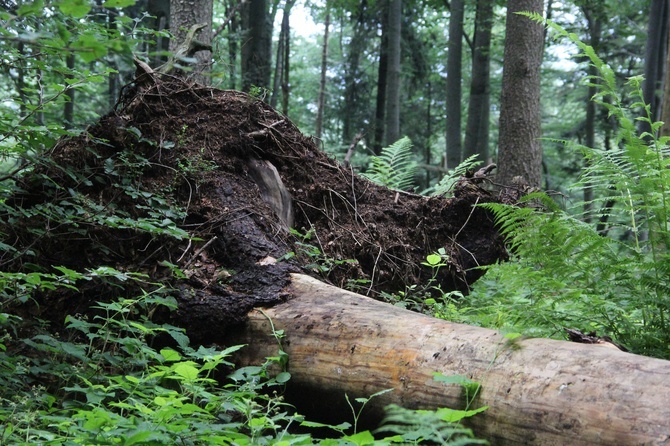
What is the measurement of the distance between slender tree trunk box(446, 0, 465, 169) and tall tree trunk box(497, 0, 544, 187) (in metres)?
6.74

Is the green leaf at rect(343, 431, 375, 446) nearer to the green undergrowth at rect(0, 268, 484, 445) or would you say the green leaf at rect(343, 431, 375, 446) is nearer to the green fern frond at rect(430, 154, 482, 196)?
the green undergrowth at rect(0, 268, 484, 445)

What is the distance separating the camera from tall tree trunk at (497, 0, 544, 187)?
8.92m

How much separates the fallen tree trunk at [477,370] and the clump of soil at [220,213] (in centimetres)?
52

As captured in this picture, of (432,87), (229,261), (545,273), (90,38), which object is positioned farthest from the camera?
(432,87)

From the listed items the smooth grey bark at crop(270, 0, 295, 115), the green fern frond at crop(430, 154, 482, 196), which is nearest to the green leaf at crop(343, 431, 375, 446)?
the green fern frond at crop(430, 154, 482, 196)

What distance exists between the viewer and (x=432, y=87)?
25.0 metres

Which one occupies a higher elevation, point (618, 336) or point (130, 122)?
point (130, 122)

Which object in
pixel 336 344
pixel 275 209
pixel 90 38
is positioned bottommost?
pixel 336 344

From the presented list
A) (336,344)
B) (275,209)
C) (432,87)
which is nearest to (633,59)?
(432,87)

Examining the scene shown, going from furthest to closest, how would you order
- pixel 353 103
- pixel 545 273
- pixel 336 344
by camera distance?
pixel 353 103 → pixel 545 273 → pixel 336 344

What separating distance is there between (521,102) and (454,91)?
7444 mm

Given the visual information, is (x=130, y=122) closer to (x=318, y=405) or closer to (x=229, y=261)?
(x=229, y=261)

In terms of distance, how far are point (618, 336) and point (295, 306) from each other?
1.88m

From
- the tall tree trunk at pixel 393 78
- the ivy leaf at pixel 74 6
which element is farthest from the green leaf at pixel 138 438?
the tall tree trunk at pixel 393 78
